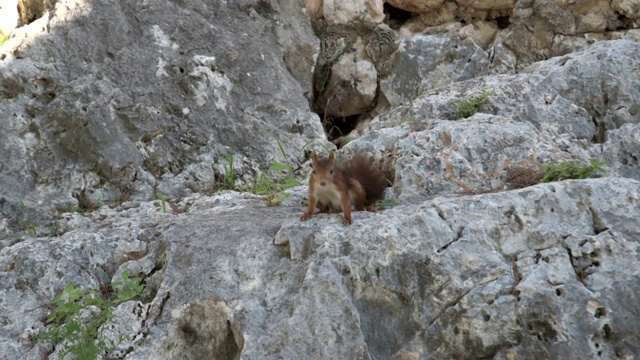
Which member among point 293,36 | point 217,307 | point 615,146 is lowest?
point 615,146

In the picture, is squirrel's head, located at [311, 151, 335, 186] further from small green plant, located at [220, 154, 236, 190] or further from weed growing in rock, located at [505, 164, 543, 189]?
small green plant, located at [220, 154, 236, 190]

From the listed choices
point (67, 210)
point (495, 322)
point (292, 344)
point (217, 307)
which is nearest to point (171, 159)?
point (67, 210)

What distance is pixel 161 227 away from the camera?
536cm

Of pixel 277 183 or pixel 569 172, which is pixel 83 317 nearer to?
pixel 277 183

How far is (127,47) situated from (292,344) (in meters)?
5.02

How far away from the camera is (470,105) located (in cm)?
648

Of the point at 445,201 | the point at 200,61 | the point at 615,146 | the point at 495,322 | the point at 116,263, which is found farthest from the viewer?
the point at 200,61

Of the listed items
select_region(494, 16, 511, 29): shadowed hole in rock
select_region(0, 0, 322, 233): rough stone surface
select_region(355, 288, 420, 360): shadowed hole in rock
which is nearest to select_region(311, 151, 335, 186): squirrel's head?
select_region(355, 288, 420, 360): shadowed hole in rock

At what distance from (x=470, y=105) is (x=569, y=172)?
5.77 ft

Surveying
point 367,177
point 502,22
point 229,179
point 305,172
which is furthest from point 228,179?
point 502,22

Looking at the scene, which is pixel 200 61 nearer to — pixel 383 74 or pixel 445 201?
pixel 383 74

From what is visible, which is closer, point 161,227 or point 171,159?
point 161,227

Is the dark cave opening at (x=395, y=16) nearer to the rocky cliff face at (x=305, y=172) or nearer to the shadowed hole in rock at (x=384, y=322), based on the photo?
the rocky cliff face at (x=305, y=172)

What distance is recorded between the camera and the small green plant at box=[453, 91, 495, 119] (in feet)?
21.2
